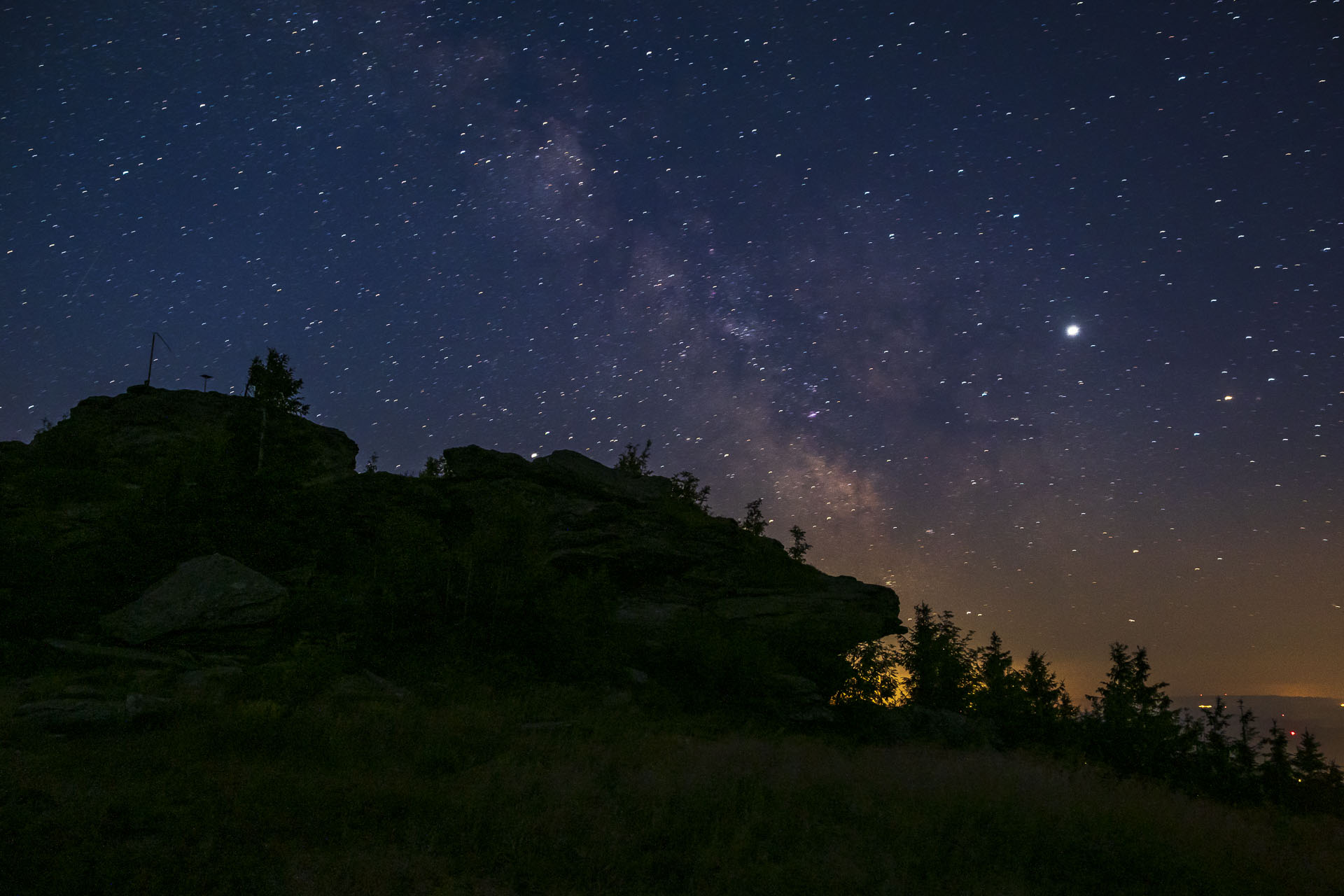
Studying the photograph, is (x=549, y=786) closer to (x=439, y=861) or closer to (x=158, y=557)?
(x=439, y=861)

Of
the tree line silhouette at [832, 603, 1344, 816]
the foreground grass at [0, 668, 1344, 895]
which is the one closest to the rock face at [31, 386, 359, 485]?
the foreground grass at [0, 668, 1344, 895]

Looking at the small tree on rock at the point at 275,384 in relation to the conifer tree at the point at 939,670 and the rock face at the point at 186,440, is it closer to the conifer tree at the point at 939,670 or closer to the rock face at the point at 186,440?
the rock face at the point at 186,440

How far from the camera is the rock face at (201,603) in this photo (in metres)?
15.9

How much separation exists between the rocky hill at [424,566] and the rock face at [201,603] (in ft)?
0.24

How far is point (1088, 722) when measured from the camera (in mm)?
33594

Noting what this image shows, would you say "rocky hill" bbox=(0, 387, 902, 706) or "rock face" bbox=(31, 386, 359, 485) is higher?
"rock face" bbox=(31, 386, 359, 485)

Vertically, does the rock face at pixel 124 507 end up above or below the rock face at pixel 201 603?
above

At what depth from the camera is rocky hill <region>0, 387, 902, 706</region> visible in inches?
687

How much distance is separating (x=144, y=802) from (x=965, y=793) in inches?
485

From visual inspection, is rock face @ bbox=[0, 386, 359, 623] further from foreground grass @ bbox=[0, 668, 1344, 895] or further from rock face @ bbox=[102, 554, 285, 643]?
foreground grass @ bbox=[0, 668, 1344, 895]

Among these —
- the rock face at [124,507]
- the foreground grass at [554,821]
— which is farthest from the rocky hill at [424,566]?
the foreground grass at [554,821]

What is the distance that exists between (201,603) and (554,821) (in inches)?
511

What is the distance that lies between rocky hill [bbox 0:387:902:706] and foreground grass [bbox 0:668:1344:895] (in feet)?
19.5

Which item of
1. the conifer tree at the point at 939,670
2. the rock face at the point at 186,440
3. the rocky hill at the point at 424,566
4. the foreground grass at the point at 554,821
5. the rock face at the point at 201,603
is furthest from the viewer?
the conifer tree at the point at 939,670
